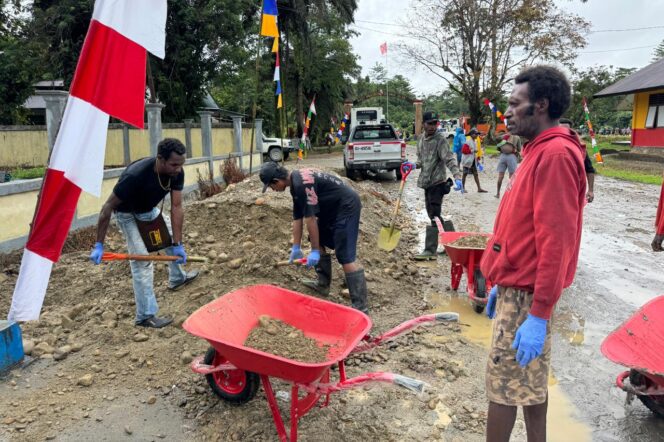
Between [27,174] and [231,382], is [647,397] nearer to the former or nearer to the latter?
[231,382]

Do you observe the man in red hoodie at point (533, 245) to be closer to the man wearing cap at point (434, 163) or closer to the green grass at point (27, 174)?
the man wearing cap at point (434, 163)

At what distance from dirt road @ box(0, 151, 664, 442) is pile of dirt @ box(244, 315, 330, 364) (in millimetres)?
363

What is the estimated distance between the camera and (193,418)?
2.98m

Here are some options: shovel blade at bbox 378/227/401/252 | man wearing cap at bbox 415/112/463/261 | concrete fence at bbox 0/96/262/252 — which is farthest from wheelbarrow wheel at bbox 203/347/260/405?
concrete fence at bbox 0/96/262/252

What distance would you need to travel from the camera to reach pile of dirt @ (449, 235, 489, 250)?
4658 millimetres

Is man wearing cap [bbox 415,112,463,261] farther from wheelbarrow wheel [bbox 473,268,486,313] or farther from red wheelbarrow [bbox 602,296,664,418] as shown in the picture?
red wheelbarrow [bbox 602,296,664,418]

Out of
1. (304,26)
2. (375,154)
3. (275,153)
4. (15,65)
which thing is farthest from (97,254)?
(304,26)

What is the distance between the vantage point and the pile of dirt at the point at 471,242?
4.66m

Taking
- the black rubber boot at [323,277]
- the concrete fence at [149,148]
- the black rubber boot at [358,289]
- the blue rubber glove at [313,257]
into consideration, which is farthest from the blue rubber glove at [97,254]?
the concrete fence at [149,148]

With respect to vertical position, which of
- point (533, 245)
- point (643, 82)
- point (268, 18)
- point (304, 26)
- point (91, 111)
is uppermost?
point (304, 26)

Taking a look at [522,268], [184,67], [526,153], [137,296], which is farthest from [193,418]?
[184,67]

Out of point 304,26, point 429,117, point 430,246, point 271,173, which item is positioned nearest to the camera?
point 271,173

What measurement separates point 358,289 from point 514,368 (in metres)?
2.24

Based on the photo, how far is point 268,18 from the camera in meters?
9.49
